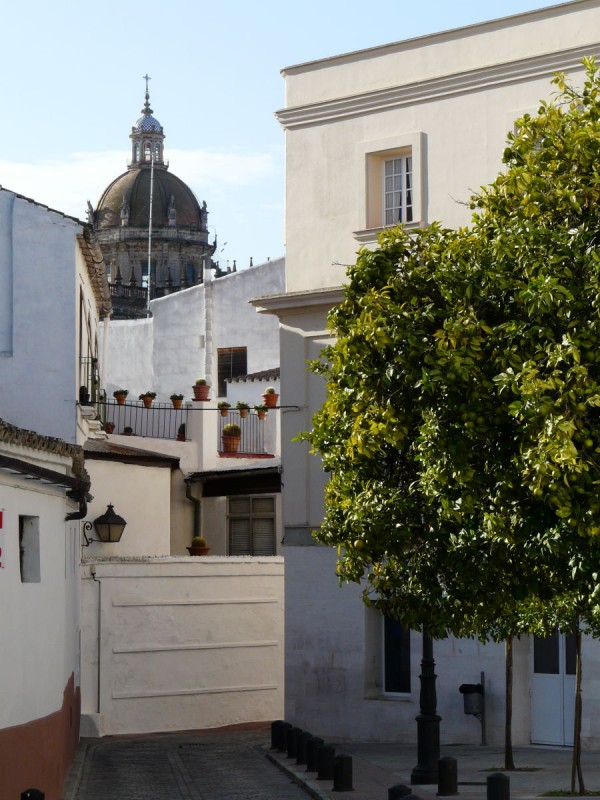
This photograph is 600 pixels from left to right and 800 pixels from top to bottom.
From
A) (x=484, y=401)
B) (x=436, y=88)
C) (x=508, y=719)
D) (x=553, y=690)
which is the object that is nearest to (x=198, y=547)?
(x=553, y=690)

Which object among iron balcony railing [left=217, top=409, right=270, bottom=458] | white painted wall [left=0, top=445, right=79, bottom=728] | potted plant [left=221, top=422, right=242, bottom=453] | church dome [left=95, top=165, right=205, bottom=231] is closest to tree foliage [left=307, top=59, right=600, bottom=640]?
white painted wall [left=0, top=445, right=79, bottom=728]

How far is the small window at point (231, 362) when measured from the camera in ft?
164

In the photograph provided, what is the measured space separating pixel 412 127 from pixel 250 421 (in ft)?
44.9

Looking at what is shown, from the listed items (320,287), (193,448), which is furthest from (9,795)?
(193,448)

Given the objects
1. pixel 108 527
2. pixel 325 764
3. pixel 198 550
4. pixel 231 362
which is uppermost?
pixel 231 362

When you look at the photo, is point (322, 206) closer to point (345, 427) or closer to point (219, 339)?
point (345, 427)

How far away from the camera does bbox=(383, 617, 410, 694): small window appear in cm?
2383

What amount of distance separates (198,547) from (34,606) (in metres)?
14.2

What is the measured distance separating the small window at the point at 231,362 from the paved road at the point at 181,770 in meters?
25.2

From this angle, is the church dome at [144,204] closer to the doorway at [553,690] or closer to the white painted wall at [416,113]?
the white painted wall at [416,113]

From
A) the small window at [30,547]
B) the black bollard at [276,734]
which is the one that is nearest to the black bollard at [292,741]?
the black bollard at [276,734]

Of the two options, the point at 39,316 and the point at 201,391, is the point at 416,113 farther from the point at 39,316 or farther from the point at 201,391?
the point at 201,391

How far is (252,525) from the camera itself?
32688 millimetres

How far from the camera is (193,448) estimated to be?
3325cm
